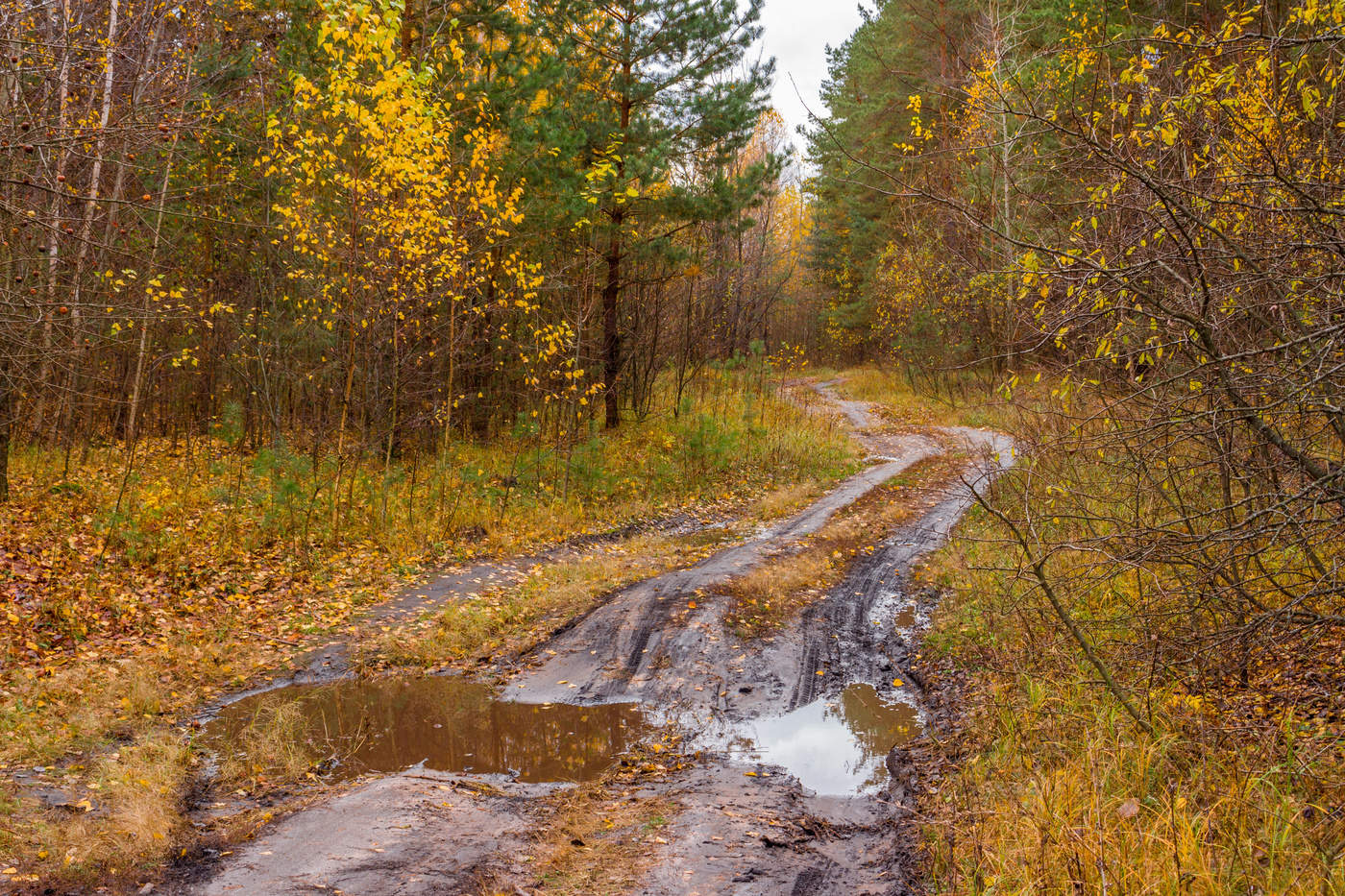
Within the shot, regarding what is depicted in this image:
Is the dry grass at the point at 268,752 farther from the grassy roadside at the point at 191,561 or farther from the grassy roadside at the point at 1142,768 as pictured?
the grassy roadside at the point at 1142,768

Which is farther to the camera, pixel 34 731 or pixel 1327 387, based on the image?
pixel 34 731

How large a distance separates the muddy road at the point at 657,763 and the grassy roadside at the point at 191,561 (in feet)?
3.56

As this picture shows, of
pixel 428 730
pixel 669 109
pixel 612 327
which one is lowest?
pixel 428 730

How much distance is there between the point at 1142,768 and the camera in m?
4.25

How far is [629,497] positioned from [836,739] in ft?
27.2

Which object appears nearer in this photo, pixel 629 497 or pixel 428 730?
pixel 428 730

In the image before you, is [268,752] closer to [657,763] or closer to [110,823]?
[110,823]

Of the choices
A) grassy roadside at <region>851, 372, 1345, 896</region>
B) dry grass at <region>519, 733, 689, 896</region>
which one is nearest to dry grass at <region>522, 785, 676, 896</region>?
dry grass at <region>519, 733, 689, 896</region>

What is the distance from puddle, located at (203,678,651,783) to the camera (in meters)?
5.72

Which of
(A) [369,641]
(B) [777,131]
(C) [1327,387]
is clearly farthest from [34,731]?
(B) [777,131]

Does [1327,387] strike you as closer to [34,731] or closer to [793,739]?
[793,739]

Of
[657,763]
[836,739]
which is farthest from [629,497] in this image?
[657,763]

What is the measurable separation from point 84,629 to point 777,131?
115 ft

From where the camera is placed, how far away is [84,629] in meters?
7.54
